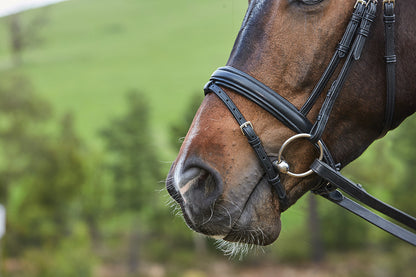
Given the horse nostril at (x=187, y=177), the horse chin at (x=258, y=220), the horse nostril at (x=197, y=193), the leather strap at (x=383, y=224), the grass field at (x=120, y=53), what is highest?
the horse nostril at (x=187, y=177)

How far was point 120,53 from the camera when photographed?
57.2 m

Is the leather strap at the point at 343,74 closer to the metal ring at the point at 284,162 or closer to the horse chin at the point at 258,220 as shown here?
the metal ring at the point at 284,162

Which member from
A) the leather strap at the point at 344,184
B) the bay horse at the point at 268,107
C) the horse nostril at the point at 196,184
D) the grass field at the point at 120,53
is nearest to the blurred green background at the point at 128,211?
the leather strap at the point at 344,184

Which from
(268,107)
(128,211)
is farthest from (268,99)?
(128,211)

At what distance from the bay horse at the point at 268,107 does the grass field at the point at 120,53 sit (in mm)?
33814

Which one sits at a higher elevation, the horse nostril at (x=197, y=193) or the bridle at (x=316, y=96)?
the bridle at (x=316, y=96)

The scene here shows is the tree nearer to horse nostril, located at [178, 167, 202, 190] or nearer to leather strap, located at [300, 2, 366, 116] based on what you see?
horse nostril, located at [178, 167, 202, 190]

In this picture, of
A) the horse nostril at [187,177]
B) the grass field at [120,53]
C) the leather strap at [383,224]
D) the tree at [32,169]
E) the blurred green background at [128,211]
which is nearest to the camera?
the horse nostril at [187,177]

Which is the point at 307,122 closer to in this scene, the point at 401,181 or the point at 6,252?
the point at 401,181

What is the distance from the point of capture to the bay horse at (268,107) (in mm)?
2223

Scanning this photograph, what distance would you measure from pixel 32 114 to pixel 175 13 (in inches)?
1715

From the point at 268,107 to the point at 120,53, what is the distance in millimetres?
56916

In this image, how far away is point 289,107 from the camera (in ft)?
7.47

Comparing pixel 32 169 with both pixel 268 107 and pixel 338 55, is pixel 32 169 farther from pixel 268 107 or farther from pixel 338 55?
pixel 338 55
